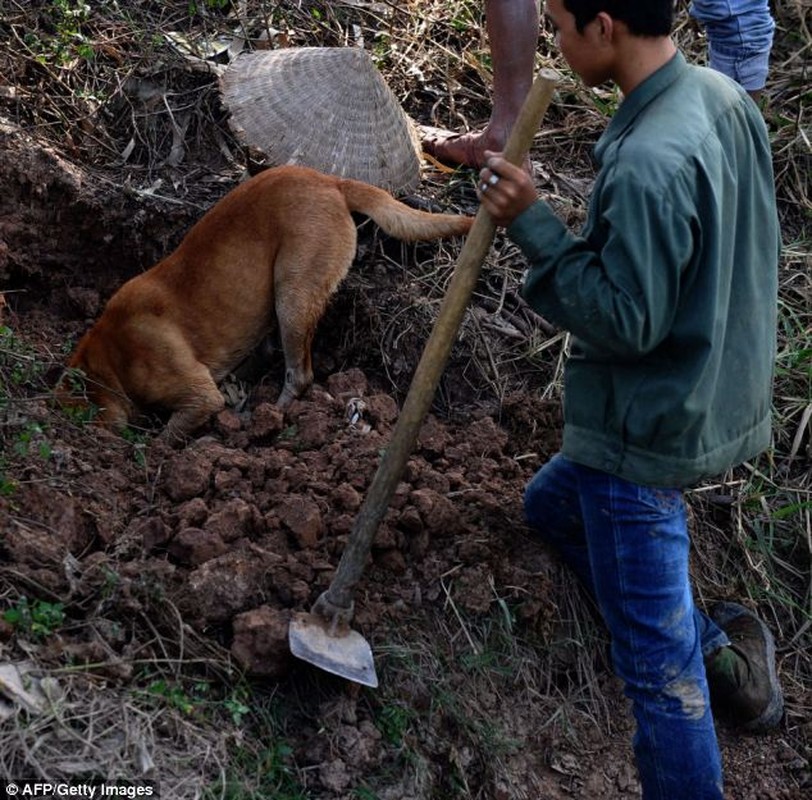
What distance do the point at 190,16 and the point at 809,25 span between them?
370 cm

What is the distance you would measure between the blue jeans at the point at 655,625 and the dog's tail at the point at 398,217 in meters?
1.81

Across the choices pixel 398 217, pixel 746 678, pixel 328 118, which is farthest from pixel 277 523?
pixel 328 118

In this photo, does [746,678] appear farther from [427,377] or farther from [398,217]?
[398,217]

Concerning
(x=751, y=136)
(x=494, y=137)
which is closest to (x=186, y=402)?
(x=494, y=137)

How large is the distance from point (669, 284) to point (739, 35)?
3.05 m

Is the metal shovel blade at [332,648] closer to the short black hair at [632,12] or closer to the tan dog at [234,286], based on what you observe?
the tan dog at [234,286]

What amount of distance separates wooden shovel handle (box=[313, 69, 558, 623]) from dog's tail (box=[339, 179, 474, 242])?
143 centimetres

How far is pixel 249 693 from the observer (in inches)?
141

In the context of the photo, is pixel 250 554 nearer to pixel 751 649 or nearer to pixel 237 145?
pixel 751 649

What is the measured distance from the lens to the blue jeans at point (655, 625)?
3.38 meters

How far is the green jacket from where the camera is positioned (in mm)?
2900

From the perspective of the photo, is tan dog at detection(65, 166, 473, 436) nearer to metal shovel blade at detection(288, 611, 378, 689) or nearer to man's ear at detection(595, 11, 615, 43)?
metal shovel blade at detection(288, 611, 378, 689)

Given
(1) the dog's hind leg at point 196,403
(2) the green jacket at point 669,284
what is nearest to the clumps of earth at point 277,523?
(1) the dog's hind leg at point 196,403

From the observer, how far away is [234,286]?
521 cm
